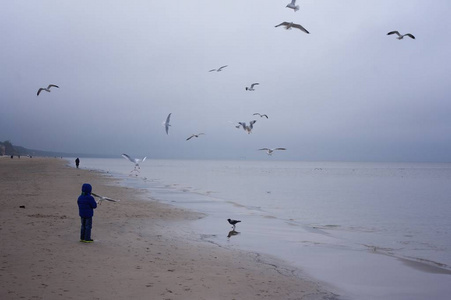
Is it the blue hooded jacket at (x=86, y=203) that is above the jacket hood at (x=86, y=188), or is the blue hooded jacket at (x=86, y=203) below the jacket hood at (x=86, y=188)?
below

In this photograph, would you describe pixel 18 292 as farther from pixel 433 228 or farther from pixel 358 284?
pixel 433 228

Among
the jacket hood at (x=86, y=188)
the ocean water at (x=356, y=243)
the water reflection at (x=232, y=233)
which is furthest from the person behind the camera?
the water reflection at (x=232, y=233)

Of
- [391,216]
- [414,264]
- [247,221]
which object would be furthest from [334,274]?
[391,216]

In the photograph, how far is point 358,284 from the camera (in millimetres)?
9039

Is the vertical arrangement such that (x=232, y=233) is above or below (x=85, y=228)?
below

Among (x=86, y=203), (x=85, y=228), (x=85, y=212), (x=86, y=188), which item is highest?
(x=86, y=188)

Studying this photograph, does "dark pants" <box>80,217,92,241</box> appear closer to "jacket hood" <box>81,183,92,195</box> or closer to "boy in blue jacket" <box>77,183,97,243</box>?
"boy in blue jacket" <box>77,183,97,243</box>

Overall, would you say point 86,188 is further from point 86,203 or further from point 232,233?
point 232,233

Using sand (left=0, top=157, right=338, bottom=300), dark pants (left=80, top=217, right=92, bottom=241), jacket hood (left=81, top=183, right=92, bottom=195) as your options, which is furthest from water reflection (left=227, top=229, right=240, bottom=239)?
jacket hood (left=81, top=183, right=92, bottom=195)

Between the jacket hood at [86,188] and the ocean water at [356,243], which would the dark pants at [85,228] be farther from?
the ocean water at [356,243]

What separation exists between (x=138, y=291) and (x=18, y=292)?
1858mm

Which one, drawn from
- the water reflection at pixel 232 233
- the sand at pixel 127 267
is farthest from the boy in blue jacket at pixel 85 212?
the water reflection at pixel 232 233

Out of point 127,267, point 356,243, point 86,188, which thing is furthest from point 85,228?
point 356,243

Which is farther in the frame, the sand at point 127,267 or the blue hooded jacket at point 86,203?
the blue hooded jacket at point 86,203
